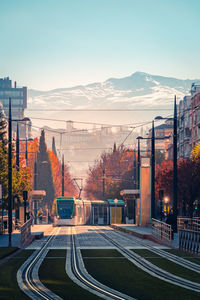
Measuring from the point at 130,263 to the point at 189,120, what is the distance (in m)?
88.6

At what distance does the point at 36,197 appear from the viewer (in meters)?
65.9

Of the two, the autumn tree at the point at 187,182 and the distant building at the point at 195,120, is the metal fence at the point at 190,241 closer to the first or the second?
the autumn tree at the point at 187,182

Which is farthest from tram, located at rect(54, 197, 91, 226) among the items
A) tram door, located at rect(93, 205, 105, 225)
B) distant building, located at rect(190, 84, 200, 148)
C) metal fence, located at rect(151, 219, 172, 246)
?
metal fence, located at rect(151, 219, 172, 246)

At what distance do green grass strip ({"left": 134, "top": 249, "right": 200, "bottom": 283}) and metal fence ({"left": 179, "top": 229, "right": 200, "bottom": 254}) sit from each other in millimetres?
1796

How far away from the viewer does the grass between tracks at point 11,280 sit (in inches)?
585

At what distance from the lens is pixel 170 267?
22250mm

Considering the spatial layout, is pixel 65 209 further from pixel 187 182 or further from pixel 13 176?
pixel 13 176

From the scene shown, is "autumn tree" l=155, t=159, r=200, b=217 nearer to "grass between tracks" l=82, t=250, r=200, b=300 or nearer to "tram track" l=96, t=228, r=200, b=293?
"tram track" l=96, t=228, r=200, b=293

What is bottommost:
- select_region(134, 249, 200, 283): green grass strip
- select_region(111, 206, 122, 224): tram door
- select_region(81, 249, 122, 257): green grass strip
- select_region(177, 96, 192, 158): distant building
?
select_region(111, 206, 122, 224): tram door

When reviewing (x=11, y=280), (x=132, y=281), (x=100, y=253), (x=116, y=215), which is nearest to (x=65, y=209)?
(x=116, y=215)

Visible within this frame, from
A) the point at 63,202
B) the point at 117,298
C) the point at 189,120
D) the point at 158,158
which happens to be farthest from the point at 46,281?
the point at 158,158

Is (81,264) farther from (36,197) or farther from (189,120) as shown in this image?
(189,120)

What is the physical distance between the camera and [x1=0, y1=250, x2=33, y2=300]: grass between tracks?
14859 mm

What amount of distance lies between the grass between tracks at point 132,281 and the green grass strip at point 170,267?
1.02m
